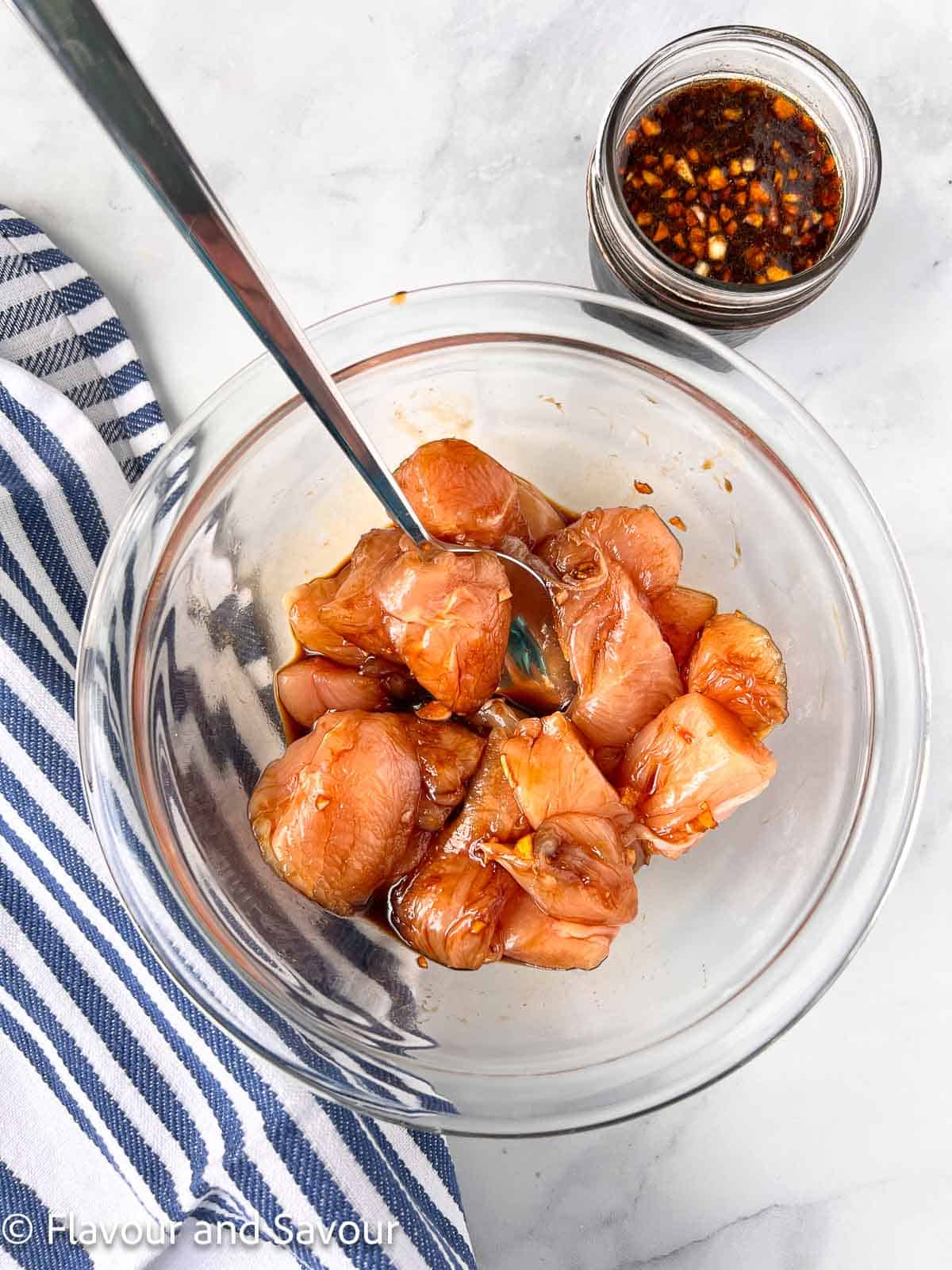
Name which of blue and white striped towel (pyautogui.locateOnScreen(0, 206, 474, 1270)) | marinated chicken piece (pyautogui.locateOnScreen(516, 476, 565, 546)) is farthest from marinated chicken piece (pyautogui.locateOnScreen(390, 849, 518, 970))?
marinated chicken piece (pyautogui.locateOnScreen(516, 476, 565, 546))

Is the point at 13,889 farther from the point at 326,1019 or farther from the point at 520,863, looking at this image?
the point at 520,863

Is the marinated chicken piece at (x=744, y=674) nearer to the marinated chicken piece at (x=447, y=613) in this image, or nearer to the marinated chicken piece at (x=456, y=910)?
the marinated chicken piece at (x=447, y=613)

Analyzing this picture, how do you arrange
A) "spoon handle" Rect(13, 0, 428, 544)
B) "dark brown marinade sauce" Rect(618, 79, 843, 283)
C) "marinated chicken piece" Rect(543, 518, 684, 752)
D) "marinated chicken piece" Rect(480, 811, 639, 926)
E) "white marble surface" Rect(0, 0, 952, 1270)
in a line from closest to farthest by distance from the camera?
"spoon handle" Rect(13, 0, 428, 544) < "marinated chicken piece" Rect(480, 811, 639, 926) < "marinated chicken piece" Rect(543, 518, 684, 752) < "dark brown marinade sauce" Rect(618, 79, 843, 283) < "white marble surface" Rect(0, 0, 952, 1270)

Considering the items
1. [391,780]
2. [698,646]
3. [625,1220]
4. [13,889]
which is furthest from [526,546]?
[625,1220]

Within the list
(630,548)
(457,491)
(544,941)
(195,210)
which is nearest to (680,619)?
(630,548)

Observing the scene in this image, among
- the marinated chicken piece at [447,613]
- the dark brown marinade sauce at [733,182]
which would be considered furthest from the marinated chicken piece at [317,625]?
the dark brown marinade sauce at [733,182]

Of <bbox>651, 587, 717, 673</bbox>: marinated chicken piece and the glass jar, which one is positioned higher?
the glass jar

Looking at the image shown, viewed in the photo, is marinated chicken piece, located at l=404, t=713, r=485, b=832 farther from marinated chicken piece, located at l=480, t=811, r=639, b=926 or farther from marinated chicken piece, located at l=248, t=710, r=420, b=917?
marinated chicken piece, located at l=480, t=811, r=639, b=926
